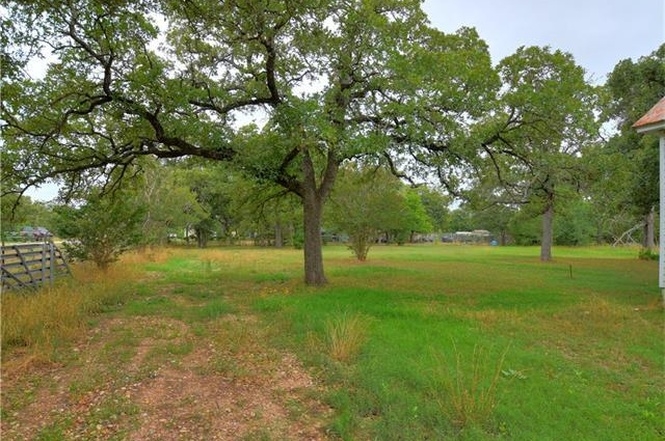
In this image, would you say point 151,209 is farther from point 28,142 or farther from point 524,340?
point 524,340

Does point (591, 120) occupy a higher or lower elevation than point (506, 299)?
higher

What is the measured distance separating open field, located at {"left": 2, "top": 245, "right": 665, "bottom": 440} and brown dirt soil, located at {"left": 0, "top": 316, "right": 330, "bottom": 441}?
2 cm

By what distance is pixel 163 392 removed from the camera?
4562 mm

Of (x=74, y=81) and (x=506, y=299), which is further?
(x=506, y=299)

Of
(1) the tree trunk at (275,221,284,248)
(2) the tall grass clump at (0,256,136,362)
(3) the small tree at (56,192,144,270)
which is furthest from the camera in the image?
(1) the tree trunk at (275,221,284,248)

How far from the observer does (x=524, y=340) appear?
6719 millimetres

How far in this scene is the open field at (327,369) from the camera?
3.84m

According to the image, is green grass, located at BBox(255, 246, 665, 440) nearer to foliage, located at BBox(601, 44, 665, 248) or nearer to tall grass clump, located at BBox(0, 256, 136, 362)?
tall grass clump, located at BBox(0, 256, 136, 362)

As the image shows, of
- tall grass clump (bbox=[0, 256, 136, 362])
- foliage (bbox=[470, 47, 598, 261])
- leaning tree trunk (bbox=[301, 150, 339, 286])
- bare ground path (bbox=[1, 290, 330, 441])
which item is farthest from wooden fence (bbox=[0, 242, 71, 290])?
foliage (bbox=[470, 47, 598, 261])

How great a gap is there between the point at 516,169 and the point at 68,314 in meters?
13.6

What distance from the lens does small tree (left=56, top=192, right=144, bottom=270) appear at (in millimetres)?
14472

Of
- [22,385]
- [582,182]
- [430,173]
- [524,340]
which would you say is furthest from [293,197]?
[22,385]

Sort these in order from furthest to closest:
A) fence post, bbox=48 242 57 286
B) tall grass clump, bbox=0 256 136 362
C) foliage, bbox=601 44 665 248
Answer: foliage, bbox=601 44 665 248
fence post, bbox=48 242 57 286
tall grass clump, bbox=0 256 136 362

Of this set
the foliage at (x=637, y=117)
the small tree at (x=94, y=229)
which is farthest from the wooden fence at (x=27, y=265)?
the foliage at (x=637, y=117)
